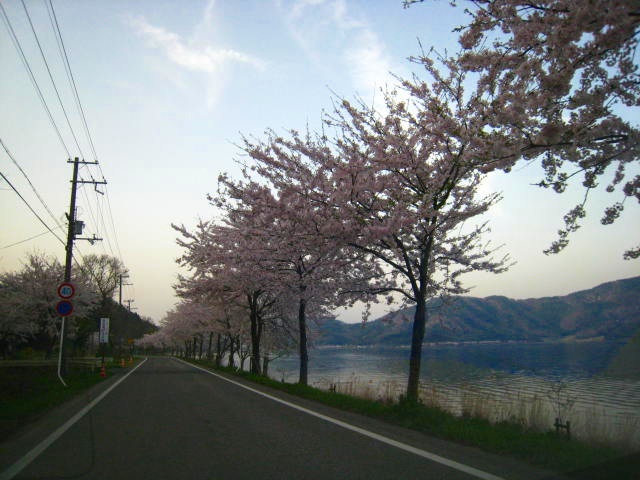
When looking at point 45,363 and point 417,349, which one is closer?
point 417,349

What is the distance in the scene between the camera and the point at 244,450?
5.94 metres

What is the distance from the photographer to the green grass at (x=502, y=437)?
5.43 metres

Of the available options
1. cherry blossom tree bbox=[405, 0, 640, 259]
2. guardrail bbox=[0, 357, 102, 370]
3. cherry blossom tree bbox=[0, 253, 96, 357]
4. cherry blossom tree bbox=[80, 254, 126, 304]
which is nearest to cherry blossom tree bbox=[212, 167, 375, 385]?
cherry blossom tree bbox=[405, 0, 640, 259]

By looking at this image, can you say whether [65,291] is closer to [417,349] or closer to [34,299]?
[417,349]

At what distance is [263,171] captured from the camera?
12.8m

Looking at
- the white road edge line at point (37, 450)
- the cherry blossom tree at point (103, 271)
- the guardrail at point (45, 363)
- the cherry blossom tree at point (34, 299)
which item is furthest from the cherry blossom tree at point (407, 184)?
the cherry blossom tree at point (103, 271)

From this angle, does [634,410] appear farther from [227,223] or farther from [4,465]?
[4,465]

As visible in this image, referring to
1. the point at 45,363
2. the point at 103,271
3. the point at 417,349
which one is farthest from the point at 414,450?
the point at 103,271

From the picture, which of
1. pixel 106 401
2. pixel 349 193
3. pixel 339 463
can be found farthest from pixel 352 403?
pixel 106 401

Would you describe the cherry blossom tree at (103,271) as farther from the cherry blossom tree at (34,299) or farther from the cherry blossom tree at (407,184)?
the cherry blossom tree at (407,184)

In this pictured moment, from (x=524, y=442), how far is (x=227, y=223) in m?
16.5

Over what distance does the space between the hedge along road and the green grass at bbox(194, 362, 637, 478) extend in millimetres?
394

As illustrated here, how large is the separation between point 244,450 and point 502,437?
375cm

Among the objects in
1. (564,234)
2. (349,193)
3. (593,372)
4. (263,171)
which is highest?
(263,171)
